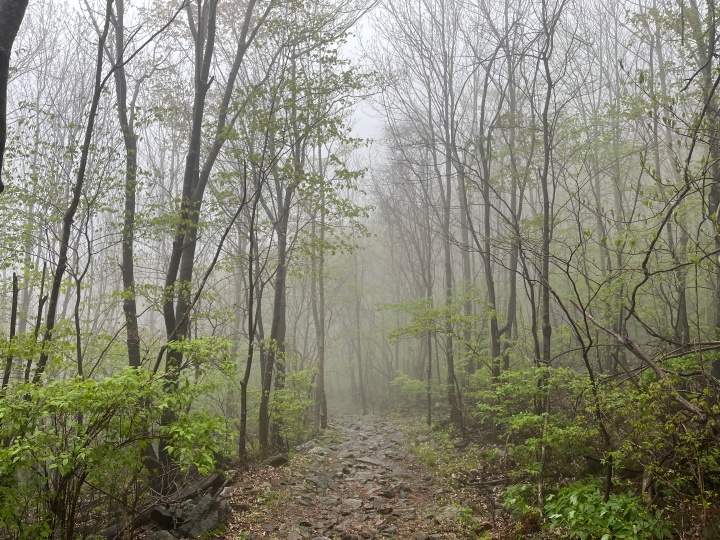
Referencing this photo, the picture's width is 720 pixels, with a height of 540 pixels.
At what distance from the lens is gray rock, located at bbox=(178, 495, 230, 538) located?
563 centimetres

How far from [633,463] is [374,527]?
3.48 meters

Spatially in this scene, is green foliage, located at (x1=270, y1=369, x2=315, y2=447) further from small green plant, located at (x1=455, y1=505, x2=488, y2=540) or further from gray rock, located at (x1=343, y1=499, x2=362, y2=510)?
small green plant, located at (x1=455, y1=505, x2=488, y2=540)

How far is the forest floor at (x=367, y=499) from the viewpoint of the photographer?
19.8ft

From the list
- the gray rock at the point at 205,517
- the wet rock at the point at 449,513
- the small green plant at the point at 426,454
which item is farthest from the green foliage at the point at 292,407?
the wet rock at the point at 449,513

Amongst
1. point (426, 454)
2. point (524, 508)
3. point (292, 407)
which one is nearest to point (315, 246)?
point (292, 407)

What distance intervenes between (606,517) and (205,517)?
468 cm

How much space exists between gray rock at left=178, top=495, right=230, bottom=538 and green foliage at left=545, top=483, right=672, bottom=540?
160 inches

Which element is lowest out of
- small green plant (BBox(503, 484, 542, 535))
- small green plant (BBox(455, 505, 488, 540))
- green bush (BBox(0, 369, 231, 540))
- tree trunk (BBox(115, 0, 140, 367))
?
small green plant (BBox(455, 505, 488, 540))

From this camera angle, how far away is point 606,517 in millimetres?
4488

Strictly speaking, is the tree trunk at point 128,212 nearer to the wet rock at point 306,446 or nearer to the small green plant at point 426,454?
the wet rock at point 306,446

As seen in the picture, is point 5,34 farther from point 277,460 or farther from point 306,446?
point 306,446

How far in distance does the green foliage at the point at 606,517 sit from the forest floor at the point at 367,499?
103cm

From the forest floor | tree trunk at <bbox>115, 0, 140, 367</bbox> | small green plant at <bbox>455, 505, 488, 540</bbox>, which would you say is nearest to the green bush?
the forest floor

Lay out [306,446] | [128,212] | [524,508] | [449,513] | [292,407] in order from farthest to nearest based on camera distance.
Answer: [306,446]
[292,407]
[128,212]
[449,513]
[524,508]
